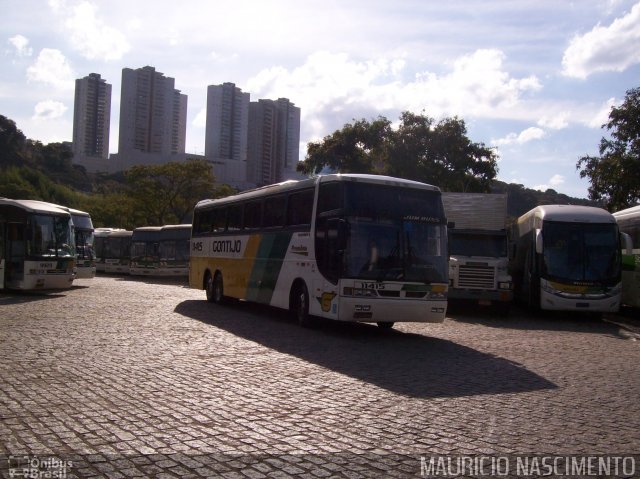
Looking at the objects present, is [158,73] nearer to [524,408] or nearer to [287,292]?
[287,292]

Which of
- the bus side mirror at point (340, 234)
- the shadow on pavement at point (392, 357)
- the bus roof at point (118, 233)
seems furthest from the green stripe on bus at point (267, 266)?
the bus roof at point (118, 233)

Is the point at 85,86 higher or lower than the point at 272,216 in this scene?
higher

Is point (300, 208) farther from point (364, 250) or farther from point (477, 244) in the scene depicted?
point (477, 244)

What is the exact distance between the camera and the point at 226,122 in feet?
340

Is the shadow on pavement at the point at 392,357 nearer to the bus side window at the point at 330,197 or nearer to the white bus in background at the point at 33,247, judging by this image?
the bus side window at the point at 330,197

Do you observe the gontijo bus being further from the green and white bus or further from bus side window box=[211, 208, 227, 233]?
the green and white bus

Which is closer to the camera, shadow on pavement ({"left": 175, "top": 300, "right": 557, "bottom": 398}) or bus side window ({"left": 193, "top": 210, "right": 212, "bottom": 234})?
shadow on pavement ({"left": 175, "top": 300, "right": 557, "bottom": 398})

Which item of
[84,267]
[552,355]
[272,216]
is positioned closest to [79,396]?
[552,355]

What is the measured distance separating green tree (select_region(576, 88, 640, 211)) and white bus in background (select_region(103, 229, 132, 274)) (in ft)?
101


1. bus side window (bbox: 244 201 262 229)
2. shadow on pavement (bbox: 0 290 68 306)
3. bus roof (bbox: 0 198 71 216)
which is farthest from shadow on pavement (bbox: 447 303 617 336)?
bus roof (bbox: 0 198 71 216)

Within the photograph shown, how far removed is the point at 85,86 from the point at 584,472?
138 meters

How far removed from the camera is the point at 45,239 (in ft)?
75.9

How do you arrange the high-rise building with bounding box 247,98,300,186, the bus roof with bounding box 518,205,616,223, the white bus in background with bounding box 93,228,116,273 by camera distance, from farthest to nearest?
the high-rise building with bounding box 247,98,300,186
the white bus in background with bounding box 93,228,116,273
the bus roof with bounding box 518,205,616,223

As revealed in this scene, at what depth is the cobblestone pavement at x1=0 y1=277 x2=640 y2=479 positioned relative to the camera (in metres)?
5.47
